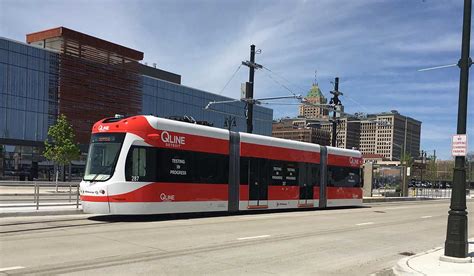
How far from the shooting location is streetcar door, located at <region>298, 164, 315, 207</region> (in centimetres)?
2493

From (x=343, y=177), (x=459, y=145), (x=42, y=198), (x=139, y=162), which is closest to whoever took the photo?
(x=459, y=145)

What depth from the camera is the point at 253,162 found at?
21.7 m

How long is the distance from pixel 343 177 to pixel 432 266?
62.2 feet

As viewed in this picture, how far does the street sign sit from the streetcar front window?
10.3 metres

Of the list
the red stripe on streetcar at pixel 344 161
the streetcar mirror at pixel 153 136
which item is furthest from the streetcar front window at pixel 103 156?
the red stripe on streetcar at pixel 344 161

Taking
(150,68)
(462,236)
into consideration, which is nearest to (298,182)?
(462,236)

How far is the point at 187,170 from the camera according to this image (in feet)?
60.8

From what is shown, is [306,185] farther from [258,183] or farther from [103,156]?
[103,156]

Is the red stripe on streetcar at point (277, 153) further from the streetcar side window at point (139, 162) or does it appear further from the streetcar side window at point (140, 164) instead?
the streetcar side window at point (139, 162)

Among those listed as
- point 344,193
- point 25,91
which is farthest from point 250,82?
point 25,91

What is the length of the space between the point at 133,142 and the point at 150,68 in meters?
83.9

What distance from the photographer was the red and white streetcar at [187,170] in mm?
16609

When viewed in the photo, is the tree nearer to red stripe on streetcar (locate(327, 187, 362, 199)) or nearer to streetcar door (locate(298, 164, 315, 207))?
red stripe on streetcar (locate(327, 187, 362, 199))

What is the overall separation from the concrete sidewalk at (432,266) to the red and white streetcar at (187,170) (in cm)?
926
